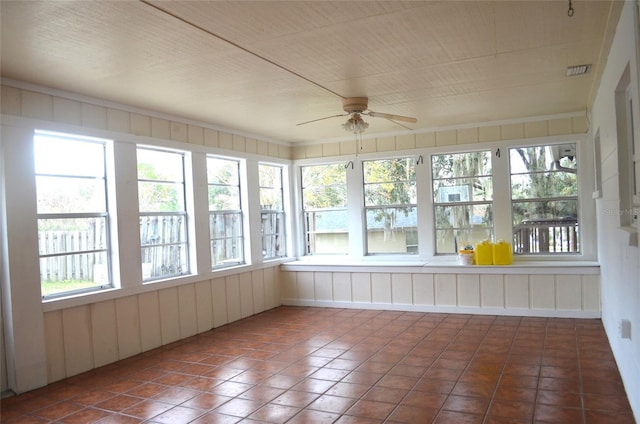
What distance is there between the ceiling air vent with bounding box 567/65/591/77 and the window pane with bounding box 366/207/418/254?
10.4ft

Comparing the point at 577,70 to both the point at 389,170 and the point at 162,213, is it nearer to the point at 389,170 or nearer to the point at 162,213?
the point at 389,170

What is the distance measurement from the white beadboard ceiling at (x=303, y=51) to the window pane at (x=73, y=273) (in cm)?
151

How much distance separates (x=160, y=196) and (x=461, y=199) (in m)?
4.01

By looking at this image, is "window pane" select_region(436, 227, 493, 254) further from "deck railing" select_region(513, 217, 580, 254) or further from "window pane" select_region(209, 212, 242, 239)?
"window pane" select_region(209, 212, 242, 239)

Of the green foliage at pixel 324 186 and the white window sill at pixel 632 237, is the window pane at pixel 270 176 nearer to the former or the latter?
the green foliage at pixel 324 186

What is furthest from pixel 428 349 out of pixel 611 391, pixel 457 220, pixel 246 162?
pixel 246 162

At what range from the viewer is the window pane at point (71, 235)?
4215 millimetres

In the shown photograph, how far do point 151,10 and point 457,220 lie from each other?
16.9 ft

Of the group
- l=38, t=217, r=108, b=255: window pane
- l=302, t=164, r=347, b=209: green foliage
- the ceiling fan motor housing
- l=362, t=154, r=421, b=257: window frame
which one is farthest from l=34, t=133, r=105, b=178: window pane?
l=362, t=154, r=421, b=257: window frame

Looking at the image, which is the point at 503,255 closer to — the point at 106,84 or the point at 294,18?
the point at 294,18

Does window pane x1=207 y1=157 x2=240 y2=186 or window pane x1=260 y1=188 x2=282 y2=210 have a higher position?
window pane x1=207 y1=157 x2=240 y2=186

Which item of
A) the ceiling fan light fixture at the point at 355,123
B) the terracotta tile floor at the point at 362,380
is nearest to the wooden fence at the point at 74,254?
the terracotta tile floor at the point at 362,380

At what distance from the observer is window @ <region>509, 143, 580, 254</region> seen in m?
6.25

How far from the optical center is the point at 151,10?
2.73 metres
